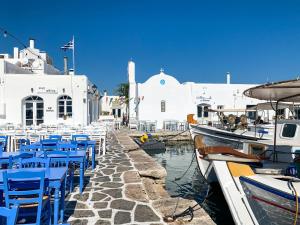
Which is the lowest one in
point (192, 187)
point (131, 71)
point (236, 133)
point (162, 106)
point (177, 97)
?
point (192, 187)

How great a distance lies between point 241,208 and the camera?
17.6 ft

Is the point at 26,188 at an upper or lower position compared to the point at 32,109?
lower

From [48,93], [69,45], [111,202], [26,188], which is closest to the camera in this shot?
[26,188]

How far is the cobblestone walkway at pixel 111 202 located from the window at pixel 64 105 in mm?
11788

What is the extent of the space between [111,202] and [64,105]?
576 inches

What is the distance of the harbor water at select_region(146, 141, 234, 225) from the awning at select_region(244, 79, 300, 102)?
225cm

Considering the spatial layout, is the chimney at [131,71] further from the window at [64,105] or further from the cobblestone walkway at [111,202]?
the cobblestone walkway at [111,202]

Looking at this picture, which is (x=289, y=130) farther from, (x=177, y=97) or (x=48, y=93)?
(x=177, y=97)

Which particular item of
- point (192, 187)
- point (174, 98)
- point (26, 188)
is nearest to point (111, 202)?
point (26, 188)

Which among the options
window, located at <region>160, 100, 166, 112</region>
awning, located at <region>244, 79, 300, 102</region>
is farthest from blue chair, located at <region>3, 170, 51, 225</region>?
window, located at <region>160, 100, 166, 112</region>

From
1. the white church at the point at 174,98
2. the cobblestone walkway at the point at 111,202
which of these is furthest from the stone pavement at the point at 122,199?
the white church at the point at 174,98

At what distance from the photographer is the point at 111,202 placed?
575cm

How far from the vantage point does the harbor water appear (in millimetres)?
7984

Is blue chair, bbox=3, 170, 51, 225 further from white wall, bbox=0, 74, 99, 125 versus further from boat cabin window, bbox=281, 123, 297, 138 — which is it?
white wall, bbox=0, 74, 99, 125
